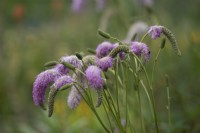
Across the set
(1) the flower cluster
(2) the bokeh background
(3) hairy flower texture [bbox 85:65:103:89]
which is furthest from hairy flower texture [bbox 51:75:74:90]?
(2) the bokeh background

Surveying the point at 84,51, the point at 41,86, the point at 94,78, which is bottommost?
the point at 94,78

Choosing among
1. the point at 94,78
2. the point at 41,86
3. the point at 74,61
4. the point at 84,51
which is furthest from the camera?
the point at 84,51

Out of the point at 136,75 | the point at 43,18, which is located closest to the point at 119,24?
the point at 136,75

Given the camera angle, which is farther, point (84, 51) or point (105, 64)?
point (84, 51)

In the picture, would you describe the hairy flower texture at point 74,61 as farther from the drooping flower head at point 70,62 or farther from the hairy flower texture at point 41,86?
the hairy flower texture at point 41,86

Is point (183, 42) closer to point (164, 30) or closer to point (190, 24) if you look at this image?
point (190, 24)

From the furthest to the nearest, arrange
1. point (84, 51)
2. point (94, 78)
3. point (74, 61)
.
Result: 1. point (84, 51)
2. point (74, 61)
3. point (94, 78)

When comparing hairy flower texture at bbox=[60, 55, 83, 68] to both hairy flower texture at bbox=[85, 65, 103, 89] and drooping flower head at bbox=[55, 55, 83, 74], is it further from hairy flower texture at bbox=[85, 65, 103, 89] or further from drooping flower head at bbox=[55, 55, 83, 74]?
hairy flower texture at bbox=[85, 65, 103, 89]

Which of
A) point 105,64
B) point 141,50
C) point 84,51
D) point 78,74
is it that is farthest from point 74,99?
point 84,51

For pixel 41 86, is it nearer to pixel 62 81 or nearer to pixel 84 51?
pixel 62 81

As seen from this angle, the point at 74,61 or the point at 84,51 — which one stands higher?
the point at 84,51

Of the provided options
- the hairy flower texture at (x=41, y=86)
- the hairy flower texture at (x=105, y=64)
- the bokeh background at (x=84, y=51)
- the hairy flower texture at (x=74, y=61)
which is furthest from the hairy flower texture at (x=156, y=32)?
the bokeh background at (x=84, y=51)
